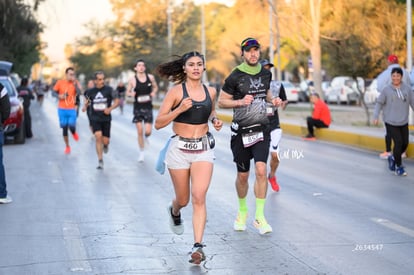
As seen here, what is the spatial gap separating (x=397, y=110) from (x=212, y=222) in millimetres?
5378

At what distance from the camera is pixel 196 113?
7.61 m

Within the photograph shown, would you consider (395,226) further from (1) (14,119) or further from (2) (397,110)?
(1) (14,119)

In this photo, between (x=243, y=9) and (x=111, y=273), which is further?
(x=243, y=9)

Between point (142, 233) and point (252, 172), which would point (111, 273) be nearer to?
point (142, 233)

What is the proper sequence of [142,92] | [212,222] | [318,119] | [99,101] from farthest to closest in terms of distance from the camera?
[318,119] < [142,92] < [99,101] < [212,222]

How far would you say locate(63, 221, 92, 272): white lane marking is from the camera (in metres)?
7.38

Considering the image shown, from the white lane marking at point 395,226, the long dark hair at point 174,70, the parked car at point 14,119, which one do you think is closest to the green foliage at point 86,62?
the parked car at point 14,119

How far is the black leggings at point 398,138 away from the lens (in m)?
13.8

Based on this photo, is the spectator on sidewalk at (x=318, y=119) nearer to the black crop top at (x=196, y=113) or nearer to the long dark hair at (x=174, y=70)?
the long dark hair at (x=174, y=70)

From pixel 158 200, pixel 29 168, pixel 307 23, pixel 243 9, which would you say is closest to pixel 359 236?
pixel 158 200

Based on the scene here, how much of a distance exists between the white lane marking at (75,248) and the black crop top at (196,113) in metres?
1.51

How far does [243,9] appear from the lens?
48.3 metres

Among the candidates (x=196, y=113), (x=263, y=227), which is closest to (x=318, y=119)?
(x=263, y=227)

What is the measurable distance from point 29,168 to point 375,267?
9968 millimetres
